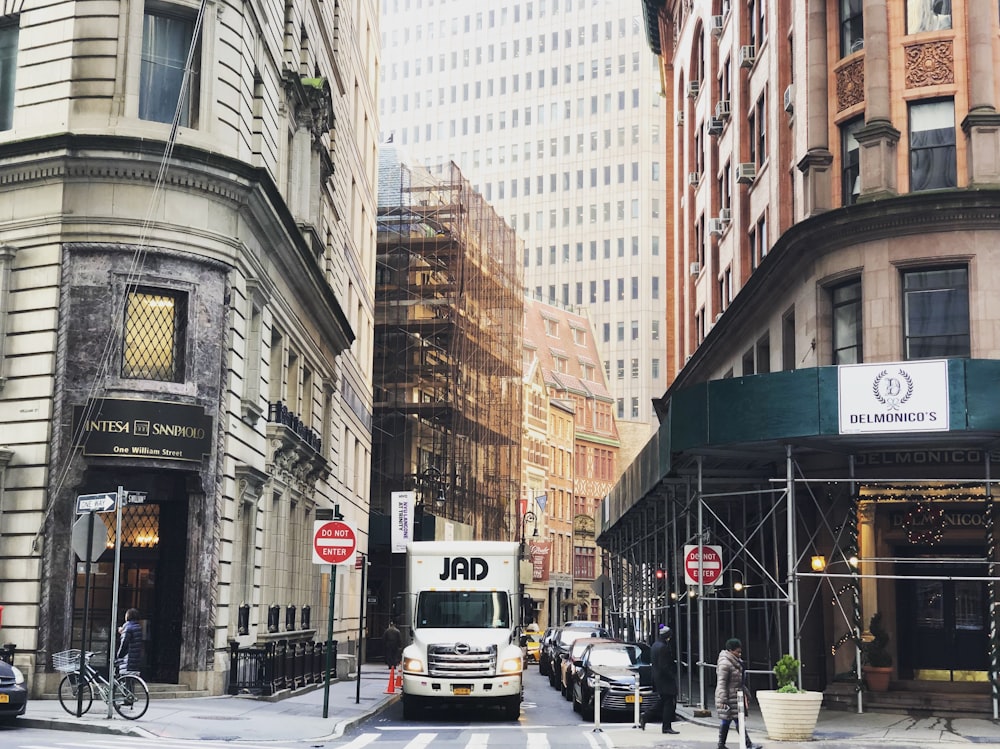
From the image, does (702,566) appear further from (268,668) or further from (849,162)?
(849,162)

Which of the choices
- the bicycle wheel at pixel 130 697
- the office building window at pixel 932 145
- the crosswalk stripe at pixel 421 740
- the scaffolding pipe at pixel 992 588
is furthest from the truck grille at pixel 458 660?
the office building window at pixel 932 145

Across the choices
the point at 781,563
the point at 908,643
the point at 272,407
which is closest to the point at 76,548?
the point at 272,407

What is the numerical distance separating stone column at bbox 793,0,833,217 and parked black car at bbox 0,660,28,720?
19994 mm

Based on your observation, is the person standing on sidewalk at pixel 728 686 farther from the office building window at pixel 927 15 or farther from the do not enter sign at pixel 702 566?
the office building window at pixel 927 15

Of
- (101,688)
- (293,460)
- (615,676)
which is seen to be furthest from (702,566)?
(293,460)

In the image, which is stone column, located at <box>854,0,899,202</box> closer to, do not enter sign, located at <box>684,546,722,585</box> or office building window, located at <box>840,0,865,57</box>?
office building window, located at <box>840,0,865,57</box>

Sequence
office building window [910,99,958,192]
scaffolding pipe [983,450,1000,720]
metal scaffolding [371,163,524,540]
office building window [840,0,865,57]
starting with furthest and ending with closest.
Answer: metal scaffolding [371,163,524,540]
office building window [840,0,865,57]
office building window [910,99,958,192]
scaffolding pipe [983,450,1000,720]

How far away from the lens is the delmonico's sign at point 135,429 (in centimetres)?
2439

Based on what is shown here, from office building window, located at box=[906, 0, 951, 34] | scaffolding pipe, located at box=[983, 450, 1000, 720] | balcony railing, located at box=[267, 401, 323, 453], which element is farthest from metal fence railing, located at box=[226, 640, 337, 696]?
office building window, located at box=[906, 0, 951, 34]

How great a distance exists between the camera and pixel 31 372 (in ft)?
81.8

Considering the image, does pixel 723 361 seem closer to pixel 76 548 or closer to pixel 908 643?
pixel 908 643

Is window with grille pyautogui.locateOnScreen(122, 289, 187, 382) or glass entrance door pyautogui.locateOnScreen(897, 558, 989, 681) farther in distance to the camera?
glass entrance door pyautogui.locateOnScreen(897, 558, 989, 681)

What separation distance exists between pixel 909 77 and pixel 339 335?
20492 mm

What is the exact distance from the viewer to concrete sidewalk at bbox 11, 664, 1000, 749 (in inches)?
774
